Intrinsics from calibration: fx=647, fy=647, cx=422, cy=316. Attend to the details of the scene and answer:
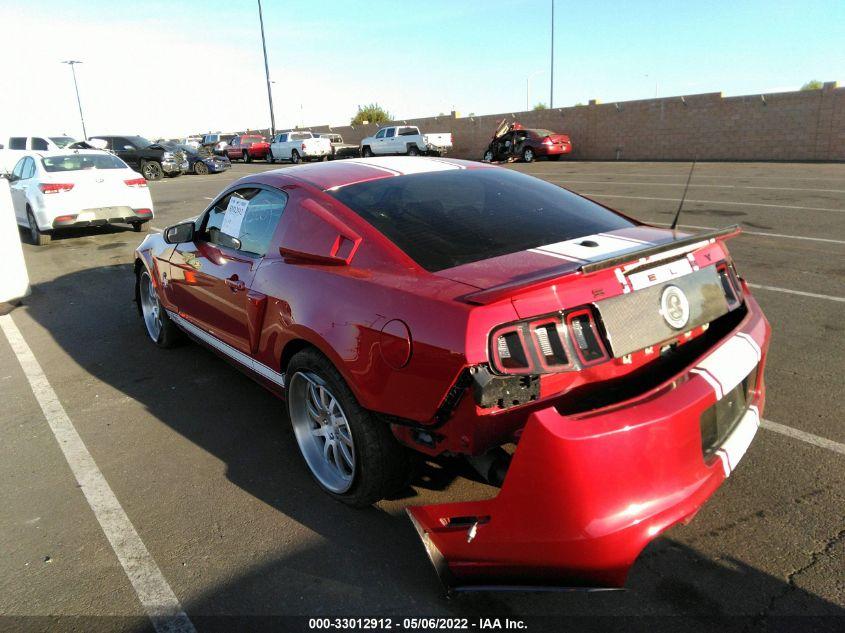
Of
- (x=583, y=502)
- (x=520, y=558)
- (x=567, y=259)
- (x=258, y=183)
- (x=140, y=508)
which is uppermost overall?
(x=258, y=183)

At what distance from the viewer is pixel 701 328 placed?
2.71 metres

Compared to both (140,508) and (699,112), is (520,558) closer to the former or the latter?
(140,508)

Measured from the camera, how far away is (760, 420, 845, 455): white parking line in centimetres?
338

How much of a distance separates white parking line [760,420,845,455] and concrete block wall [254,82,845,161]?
A: 24.5 meters

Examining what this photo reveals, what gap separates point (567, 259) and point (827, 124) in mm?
27574

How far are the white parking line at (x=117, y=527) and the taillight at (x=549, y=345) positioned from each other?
5.15 ft

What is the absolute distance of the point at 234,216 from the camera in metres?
4.15

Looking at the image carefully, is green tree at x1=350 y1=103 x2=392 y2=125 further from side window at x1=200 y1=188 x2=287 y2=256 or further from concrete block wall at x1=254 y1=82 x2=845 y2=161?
side window at x1=200 y1=188 x2=287 y2=256

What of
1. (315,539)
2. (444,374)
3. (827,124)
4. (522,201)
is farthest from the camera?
(827,124)

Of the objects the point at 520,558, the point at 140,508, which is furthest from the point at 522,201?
the point at 140,508

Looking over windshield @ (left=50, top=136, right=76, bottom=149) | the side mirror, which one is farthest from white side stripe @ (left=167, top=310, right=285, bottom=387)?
windshield @ (left=50, top=136, right=76, bottom=149)

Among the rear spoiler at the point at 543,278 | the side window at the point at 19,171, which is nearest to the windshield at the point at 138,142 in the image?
the side window at the point at 19,171

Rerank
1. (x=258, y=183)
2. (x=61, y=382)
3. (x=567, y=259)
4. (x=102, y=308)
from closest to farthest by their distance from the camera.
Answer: (x=567, y=259) < (x=258, y=183) < (x=61, y=382) < (x=102, y=308)

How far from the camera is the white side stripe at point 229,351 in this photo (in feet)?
11.7
